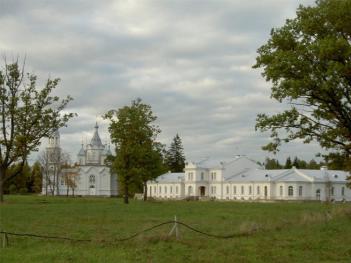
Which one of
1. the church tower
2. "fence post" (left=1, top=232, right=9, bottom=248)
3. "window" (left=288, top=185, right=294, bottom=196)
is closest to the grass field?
"fence post" (left=1, top=232, right=9, bottom=248)

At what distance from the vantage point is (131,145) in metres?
66.4

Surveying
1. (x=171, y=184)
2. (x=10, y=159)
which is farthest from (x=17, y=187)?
(x=10, y=159)

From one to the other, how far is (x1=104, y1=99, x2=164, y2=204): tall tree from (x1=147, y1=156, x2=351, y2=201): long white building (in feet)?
141

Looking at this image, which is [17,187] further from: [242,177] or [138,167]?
[138,167]

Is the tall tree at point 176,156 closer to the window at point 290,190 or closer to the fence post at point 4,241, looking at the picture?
the window at point 290,190

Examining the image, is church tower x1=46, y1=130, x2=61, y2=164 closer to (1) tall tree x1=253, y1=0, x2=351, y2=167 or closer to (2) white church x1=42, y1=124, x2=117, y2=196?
(2) white church x1=42, y1=124, x2=117, y2=196

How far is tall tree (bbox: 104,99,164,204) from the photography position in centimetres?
6588

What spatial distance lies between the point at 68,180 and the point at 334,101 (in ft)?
312

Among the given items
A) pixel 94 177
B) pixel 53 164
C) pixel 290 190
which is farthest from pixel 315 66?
pixel 94 177

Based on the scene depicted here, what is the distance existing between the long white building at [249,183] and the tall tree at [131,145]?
141ft

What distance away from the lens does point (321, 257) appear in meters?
17.5

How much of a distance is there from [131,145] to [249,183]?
51.2 meters

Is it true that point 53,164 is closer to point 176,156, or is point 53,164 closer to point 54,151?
point 54,151

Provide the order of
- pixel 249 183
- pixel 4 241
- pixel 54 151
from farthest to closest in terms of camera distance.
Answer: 1. pixel 54 151
2. pixel 249 183
3. pixel 4 241
